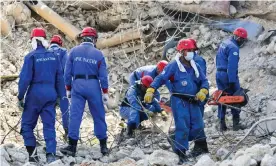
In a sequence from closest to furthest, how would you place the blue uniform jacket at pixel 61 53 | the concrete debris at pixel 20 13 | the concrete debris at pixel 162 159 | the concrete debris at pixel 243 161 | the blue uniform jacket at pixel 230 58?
the concrete debris at pixel 243 161
the concrete debris at pixel 162 159
the blue uniform jacket at pixel 61 53
the blue uniform jacket at pixel 230 58
the concrete debris at pixel 20 13

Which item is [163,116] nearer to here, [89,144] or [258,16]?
[89,144]

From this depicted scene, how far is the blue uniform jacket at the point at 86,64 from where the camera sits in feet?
21.6

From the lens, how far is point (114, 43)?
11.7 m

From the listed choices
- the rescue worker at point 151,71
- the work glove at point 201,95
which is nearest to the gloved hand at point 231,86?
the rescue worker at point 151,71

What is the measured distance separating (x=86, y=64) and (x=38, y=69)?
0.58 m

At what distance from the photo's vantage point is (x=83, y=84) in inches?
258

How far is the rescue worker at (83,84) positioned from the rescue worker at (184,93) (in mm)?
603

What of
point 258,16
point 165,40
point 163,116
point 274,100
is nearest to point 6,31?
point 165,40

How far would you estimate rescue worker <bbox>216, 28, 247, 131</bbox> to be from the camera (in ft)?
25.5

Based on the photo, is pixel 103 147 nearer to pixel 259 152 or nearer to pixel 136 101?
pixel 136 101

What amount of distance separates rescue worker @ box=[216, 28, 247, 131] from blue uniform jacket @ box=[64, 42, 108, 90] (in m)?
2.05

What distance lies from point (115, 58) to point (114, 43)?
1.03 feet

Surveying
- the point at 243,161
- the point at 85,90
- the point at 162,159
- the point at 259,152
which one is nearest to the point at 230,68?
the point at 85,90

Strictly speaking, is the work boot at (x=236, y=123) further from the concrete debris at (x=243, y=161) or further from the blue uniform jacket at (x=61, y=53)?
the concrete debris at (x=243, y=161)
